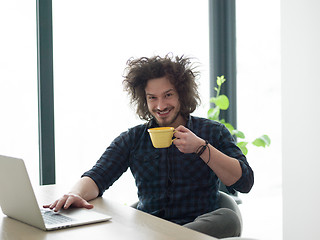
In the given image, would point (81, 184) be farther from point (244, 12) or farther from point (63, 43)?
point (244, 12)

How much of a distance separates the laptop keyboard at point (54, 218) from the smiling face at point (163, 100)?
779mm

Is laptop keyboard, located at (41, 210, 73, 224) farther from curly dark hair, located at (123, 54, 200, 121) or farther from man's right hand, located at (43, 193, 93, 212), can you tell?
curly dark hair, located at (123, 54, 200, 121)

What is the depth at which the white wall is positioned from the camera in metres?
2.61

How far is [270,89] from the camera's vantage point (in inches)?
138

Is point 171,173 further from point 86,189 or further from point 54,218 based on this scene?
point 54,218

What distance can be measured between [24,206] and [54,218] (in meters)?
0.11

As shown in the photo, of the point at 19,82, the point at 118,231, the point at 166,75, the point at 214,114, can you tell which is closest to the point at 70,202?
the point at 118,231

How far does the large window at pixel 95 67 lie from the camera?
9.32 feet

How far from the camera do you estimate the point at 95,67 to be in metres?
2.98

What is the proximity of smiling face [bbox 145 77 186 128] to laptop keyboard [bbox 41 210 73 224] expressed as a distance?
779 millimetres

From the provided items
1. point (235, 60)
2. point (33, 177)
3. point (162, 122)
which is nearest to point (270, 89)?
point (235, 60)

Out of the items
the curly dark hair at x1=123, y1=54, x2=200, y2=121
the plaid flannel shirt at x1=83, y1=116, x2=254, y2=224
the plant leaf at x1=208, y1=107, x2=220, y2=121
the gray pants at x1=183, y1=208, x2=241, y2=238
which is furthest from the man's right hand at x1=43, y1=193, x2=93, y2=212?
the plant leaf at x1=208, y1=107, x2=220, y2=121

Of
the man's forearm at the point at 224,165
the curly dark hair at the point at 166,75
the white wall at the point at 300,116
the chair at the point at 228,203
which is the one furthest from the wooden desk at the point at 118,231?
the white wall at the point at 300,116

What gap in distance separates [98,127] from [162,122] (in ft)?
3.49
